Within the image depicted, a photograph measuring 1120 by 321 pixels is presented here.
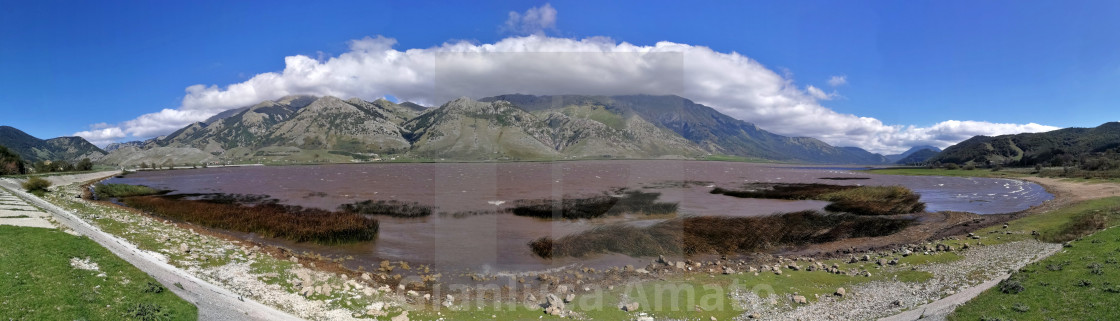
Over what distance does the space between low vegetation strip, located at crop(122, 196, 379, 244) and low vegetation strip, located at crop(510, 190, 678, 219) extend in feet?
56.8

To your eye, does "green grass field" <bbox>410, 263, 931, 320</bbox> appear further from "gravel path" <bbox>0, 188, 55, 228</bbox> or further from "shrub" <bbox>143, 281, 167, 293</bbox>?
"gravel path" <bbox>0, 188, 55, 228</bbox>

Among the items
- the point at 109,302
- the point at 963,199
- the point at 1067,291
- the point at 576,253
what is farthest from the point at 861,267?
the point at 963,199

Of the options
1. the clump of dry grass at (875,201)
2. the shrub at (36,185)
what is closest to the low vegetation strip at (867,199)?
the clump of dry grass at (875,201)

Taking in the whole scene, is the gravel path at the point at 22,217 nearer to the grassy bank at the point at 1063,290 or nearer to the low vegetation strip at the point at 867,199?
the grassy bank at the point at 1063,290

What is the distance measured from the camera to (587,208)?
48719 millimetres

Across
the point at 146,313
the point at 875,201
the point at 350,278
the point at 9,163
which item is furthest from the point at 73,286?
the point at 9,163

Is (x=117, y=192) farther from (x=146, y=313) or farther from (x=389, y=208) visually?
(x=146, y=313)

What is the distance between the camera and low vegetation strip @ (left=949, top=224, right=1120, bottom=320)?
1223 cm

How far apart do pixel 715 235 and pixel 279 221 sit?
38876 mm

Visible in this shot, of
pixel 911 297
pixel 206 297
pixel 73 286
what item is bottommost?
pixel 911 297

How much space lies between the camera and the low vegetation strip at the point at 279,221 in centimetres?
3278

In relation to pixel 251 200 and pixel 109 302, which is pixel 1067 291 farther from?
pixel 251 200

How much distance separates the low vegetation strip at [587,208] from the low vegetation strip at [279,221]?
17.3 m

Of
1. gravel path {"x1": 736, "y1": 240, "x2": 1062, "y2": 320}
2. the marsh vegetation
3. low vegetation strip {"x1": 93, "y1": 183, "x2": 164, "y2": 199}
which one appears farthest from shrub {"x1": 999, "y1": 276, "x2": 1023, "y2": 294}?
low vegetation strip {"x1": 93, "y1": 183, "x2": 164, "y2": 199}
